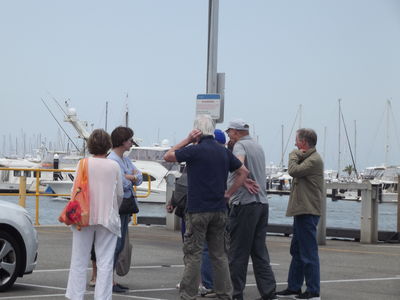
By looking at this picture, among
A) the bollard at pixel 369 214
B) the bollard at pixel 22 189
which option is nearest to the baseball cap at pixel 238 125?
the bollard at pixel 369 214

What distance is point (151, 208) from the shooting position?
192 ft

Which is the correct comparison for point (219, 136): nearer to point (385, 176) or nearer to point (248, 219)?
point (248, 219)

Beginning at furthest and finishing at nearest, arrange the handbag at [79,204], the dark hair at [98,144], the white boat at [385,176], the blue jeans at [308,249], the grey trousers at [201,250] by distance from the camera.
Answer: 1. the white boat at [385,176]
2. the blue jeans at [308,249]
3. the grey trousers at [201,250]
4. the dark hair at [98,144]
5. the handbag at [79,204]

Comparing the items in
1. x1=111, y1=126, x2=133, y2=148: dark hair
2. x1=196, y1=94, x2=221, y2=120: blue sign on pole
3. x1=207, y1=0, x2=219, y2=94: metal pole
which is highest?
x1=207, y1=0, x2=219, y2=94: metal pole

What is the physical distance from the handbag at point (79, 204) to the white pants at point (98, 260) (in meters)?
0.11

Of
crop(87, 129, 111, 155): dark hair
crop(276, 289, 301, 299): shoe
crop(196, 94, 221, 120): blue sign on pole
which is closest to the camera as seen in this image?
crop(87, 129, 111, 155): dark hair

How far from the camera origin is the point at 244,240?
8789mm

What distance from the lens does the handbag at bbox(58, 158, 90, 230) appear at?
7.61m

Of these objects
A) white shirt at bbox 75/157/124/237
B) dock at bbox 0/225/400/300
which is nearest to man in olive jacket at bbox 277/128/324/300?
dock at bbox 0/225/400/300

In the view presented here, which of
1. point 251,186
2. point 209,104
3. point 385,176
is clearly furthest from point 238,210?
point 385,176

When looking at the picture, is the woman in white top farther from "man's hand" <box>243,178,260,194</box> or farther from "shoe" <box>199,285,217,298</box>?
"shoe" <box>199,285,217,298</box>

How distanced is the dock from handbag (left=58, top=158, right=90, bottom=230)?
5.87 feet

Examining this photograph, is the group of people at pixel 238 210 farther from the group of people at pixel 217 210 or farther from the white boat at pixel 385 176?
the white boat at pixel 385 176

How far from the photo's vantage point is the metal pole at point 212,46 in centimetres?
1499
